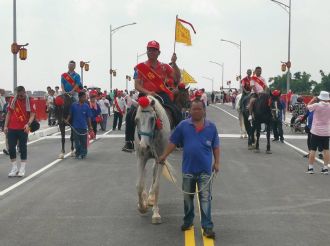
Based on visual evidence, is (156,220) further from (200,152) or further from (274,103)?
(274,103)

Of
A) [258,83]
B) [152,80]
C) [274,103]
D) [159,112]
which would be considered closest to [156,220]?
[159,112]

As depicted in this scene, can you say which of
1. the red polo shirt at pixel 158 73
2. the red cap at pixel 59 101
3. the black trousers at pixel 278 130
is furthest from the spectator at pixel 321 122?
the black trousers at pixel 278 130

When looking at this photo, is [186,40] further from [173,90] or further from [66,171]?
[173,90]

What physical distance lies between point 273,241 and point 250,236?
14.1 inches

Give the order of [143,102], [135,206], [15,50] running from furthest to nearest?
[15,50] → [135,206] → [143,102]

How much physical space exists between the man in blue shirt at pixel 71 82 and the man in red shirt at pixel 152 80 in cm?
798

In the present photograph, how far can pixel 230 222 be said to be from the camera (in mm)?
8594

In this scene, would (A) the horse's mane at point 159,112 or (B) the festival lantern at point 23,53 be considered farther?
(B) the festival lantern at point 23,53

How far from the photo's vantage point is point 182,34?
51.4ft

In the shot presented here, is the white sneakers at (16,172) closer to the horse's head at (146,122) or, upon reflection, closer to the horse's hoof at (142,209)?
the horse's hoof at (142,209)

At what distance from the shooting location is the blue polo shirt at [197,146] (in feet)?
25.0

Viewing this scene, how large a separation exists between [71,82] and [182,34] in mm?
3799

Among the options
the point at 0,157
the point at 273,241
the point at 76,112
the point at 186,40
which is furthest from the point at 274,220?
the point at 0,157

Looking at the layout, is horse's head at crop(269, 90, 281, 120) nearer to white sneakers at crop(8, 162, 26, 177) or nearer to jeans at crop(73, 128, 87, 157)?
jeans at crop(73, 128, 87, 157)
